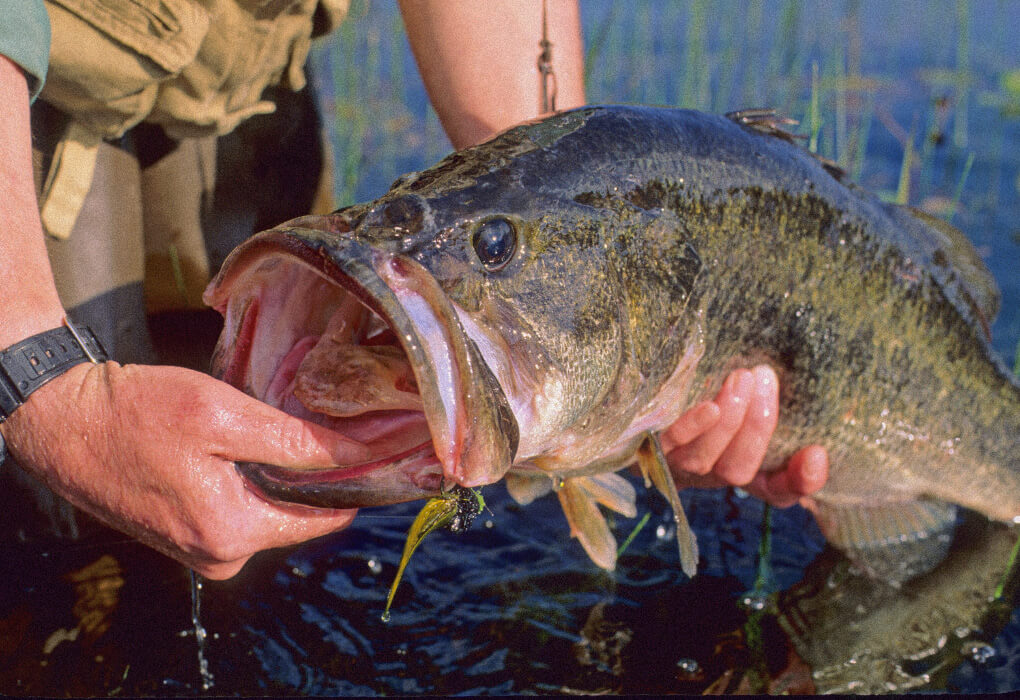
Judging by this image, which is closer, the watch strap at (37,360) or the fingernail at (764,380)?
the watch strap at (37,360)

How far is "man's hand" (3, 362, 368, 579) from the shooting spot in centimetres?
153

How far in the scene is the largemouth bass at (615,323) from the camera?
1.44 m

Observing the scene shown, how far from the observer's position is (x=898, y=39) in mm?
8664

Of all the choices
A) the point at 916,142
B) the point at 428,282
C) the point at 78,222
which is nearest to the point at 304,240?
the point at 428,282

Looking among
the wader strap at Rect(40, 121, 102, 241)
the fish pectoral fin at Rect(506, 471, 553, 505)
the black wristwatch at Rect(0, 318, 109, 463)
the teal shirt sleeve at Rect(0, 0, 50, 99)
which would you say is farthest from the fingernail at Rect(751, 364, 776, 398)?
the wader strap at Rect(40, 121, 102, 241)

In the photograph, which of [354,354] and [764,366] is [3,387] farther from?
[764,366]

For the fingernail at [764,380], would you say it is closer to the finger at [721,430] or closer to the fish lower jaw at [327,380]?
the finger at [721,430]

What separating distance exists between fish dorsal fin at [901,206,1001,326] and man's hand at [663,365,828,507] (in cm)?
62

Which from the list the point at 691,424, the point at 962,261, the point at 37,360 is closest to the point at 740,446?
the point at 691,424

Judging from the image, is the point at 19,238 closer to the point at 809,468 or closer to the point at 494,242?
the point at 494,242

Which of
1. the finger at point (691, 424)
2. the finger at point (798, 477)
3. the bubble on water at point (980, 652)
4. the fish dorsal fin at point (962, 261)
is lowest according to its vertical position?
the bubble on water at point (980, 652)

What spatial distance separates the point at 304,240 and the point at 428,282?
19 centimetres

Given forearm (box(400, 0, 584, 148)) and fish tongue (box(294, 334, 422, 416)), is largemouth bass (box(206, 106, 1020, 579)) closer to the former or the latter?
fish tongue (box(294, 334, 422, 416))

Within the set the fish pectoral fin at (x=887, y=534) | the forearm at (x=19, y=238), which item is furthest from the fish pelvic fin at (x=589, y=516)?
the forearm at (x=19, y=238)
